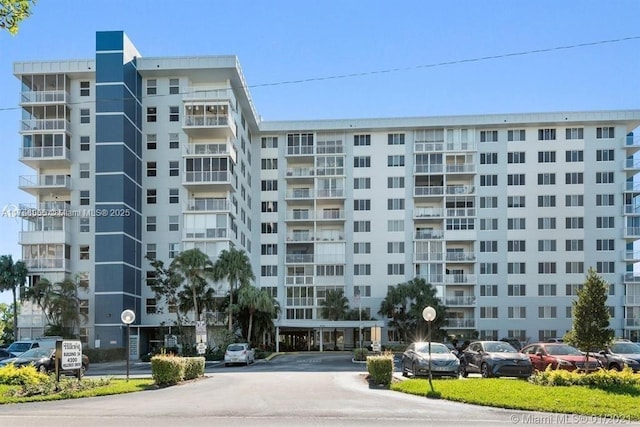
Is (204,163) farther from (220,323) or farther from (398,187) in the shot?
(398,187)

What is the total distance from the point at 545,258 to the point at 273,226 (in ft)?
99.3

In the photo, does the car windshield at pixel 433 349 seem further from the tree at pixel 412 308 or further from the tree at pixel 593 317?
the tree at pixel 412 308

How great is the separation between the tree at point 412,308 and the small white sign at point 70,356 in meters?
49.7

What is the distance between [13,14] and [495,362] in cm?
2048

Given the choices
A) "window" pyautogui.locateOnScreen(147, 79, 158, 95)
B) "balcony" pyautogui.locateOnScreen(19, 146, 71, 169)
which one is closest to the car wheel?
"balcony" pyautogui.locateOnScreen(19, 146, 71, 169)

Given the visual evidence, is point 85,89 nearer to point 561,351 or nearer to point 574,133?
point 574,133

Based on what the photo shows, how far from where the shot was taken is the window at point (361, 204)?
3078 inches

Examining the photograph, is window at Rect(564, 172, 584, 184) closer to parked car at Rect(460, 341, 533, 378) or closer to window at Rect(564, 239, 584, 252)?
window at Rect(564, 239, 584, 252)

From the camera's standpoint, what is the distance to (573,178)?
7619cm

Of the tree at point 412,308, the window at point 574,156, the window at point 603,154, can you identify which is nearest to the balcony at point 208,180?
the tree at point 412,308

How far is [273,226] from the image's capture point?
7894cm

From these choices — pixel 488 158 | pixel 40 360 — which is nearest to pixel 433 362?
pixel 40 360

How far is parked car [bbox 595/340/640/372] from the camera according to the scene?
27047mm

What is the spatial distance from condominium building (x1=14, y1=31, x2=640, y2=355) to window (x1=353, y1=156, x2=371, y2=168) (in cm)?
15
